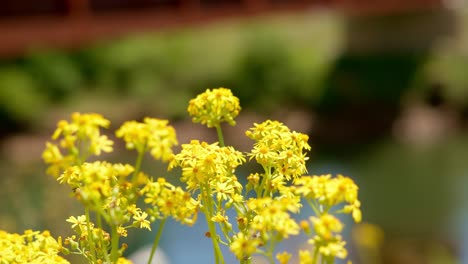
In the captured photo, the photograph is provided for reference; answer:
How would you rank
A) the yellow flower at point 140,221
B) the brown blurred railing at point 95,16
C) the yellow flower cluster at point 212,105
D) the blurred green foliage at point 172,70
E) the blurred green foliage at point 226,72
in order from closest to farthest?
1. the yellow flower at point 140,221
2. the yellow flower cluster at point 212,105
3. the brown blurred railing at point 95,16
4. the blurred green foliage at point 172,70
5. the blurred green foliage at point 226,72

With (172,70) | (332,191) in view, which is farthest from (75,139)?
(172,70)

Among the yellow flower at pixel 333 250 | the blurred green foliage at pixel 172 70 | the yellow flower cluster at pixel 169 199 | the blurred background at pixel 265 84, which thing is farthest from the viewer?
the blurred green foliage at pixel 172 70

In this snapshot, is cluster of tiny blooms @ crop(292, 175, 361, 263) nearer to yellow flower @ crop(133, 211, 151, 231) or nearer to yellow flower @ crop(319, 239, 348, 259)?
yellow flower @ crop(319, 239, 348, 259)

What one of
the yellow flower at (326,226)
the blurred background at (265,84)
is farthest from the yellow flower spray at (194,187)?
the blurred background at (265,84)

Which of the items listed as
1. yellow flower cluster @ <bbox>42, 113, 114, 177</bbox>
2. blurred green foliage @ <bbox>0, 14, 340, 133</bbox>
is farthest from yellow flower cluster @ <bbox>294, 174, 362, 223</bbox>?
blurred green foliage @ <bbox>0, 14, 340, 133</bbox>

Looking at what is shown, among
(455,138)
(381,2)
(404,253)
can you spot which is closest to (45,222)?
(404,253)

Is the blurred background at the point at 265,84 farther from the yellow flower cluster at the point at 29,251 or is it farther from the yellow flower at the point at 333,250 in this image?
the yellow flower at the point at 333,250

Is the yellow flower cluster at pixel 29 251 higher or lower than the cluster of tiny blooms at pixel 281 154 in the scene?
lower

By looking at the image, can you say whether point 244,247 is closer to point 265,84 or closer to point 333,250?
point 333,250
